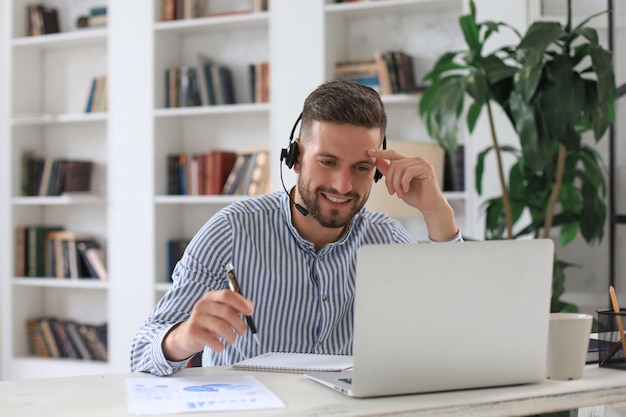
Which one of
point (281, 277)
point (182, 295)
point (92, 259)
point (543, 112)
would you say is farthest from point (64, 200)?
point (182, 295)

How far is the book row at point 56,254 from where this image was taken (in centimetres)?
484

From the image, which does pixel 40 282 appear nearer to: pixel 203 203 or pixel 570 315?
pixel 203 203

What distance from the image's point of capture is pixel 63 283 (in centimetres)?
478

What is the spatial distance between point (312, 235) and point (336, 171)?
0.24 m

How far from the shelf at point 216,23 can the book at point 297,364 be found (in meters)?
2.98

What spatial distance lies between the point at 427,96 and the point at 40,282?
2649 mm

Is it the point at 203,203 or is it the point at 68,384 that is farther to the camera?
the point at 203,203

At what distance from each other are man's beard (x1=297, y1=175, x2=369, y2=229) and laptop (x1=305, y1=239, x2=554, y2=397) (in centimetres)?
53

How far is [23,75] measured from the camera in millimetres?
5031

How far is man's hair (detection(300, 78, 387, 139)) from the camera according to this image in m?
1.77

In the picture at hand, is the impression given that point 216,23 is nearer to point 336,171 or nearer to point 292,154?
point 292,154

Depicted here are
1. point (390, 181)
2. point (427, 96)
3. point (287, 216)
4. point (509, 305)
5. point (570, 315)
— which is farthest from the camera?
point (427, 96)

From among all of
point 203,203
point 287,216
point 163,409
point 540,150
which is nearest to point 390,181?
point 287,216

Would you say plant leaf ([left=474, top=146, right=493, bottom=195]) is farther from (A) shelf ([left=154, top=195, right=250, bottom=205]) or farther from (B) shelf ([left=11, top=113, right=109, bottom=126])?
(B) shelf ([left=11, top=113, right=109, bottom=126])
